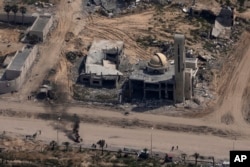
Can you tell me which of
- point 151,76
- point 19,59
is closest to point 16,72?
point 19,59

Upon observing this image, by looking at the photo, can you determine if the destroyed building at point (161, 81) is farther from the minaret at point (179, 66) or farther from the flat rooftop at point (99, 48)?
the flat rooftop at point (99, 48)

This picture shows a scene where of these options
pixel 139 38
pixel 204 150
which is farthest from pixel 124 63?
pixel 204 150

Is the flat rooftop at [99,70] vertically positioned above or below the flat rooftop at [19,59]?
below

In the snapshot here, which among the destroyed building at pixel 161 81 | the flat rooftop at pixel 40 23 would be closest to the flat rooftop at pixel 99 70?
the destroyed building at pixel 161 81

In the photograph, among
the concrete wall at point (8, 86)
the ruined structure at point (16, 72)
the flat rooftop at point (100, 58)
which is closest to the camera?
the concrete wall at point (8, 86)

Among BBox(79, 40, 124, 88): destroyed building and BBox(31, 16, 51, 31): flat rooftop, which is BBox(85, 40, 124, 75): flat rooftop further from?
BBox(31, 16, 51, 31): flat rooftop

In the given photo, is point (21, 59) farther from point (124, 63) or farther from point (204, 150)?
point (204, 150)

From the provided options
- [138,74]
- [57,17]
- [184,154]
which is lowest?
[184,154]
